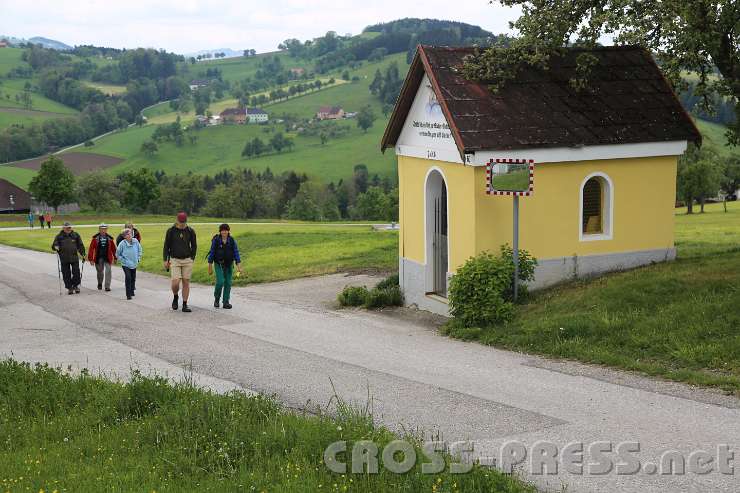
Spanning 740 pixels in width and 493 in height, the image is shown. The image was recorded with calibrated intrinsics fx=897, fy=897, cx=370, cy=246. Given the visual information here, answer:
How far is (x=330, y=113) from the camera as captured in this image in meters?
180

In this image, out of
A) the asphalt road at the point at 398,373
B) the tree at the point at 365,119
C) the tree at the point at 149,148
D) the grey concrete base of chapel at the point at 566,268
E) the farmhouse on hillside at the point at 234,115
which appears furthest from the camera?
the farmhouse on hillside at the point at 234,115

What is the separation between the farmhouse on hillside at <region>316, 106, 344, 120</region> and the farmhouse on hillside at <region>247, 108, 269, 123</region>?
11.0 m

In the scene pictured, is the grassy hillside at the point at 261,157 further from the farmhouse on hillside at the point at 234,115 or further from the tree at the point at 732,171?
the tree at the point at 732,171

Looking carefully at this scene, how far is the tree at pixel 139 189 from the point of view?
99.0 metres

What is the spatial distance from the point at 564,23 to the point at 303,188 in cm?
10443

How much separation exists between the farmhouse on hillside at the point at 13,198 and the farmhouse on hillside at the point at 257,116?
224 feet

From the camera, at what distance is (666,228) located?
17281mm

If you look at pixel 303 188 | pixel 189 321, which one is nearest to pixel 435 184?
pixel 189 321

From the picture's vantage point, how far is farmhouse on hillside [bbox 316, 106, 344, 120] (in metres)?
177

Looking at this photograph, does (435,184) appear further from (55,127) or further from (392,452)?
(55,127)

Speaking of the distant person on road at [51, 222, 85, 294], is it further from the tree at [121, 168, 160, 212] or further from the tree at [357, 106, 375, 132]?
the tree at [357, 106, 375, 132]

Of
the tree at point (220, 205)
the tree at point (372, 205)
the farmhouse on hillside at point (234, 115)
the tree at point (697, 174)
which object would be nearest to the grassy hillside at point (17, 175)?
the tree at point (220, 205)

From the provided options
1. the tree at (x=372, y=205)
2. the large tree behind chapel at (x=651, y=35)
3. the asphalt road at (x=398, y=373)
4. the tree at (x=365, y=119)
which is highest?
the tree at (x=365, y=119)

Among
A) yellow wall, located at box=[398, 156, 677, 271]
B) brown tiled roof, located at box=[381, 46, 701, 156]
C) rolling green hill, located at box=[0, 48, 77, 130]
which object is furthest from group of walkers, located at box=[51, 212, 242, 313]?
rolling green hill, located at box=[0, 48, 77, 130]
